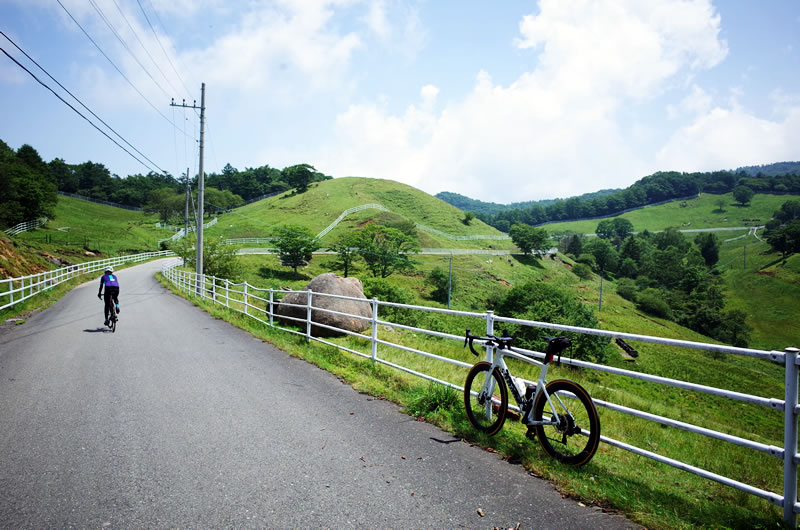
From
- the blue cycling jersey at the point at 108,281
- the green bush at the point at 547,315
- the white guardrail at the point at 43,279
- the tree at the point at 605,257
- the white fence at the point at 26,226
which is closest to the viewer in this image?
the blue cycling jersey at the point at 108,281

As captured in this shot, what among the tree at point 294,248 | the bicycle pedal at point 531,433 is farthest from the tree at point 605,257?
the bicycle pedal at point 531,433

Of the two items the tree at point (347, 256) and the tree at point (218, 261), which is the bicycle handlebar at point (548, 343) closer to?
the tree at point (218, 261)

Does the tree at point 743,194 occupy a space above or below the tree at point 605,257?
above

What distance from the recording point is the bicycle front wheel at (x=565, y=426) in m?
3.82

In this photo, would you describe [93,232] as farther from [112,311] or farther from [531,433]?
[531,433]

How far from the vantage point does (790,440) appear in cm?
302

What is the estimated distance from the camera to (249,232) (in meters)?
91.6

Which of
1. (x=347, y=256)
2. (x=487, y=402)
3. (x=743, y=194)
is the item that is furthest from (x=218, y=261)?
(x=743, y=194)

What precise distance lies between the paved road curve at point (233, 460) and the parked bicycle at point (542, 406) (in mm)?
472

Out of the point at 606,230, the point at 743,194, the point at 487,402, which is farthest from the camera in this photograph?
the point at 743,194

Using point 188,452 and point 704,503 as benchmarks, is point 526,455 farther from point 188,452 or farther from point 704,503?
point 188,452

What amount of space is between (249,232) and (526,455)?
94206 mm

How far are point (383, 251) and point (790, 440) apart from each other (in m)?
68.9

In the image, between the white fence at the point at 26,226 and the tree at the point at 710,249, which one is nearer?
the white fence at the point at 26,226
